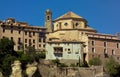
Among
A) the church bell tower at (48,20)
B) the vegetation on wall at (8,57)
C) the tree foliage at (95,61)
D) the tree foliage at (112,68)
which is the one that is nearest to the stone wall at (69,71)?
the tree foliage at (112,68)

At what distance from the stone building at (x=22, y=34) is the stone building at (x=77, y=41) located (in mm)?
1852

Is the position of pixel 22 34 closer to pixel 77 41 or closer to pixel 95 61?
pixel 77 41

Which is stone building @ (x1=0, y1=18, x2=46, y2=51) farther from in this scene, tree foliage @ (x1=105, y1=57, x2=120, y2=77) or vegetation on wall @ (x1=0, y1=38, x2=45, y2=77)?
tree foliage @ (x1=105, y1=57, x2=120, y2=77)

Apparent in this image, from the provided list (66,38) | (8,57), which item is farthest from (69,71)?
(66,38)

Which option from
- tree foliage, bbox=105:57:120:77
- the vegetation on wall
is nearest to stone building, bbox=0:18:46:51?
the vegetation on wall

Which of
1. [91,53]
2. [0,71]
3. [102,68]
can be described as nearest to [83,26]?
[91,53]

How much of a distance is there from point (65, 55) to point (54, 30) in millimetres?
10472

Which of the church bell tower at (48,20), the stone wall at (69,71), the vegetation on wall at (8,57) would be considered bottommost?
the stone wall at (69,71)

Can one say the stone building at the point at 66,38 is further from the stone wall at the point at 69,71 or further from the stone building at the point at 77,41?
the stone wall at the point at 69,71

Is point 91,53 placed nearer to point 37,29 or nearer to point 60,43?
point 60,43

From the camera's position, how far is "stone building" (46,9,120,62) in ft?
247

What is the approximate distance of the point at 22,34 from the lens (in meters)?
78.1

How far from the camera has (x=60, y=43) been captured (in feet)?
248

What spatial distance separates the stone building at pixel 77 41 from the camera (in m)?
75.3
